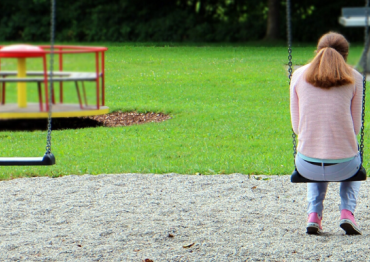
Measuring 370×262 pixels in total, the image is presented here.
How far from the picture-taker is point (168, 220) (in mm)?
5656

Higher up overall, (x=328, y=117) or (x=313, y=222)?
(x=328, y=117)

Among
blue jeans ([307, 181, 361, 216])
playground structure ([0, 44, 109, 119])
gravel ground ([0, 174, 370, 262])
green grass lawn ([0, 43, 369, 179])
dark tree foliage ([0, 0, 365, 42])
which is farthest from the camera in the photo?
dark tree foliage ([0, 0, 365, 42])

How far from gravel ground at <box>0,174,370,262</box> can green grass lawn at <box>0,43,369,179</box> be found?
0.75 metres

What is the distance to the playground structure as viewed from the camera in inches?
119

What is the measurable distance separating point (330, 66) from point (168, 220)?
2.08 metres

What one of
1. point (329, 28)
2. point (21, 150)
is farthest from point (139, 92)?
point (329, 28)

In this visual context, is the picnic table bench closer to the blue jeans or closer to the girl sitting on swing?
the girl sitting on swing

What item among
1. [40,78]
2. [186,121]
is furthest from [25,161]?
[186,121]

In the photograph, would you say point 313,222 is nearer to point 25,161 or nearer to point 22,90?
point 25,161

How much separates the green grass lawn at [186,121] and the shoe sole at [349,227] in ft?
4.51

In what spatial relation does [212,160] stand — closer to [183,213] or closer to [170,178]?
[170,178]

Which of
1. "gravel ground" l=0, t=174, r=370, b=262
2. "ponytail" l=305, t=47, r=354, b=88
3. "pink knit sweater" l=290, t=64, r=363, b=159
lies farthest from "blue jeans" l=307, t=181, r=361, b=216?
"ponytail" l=305, t=47, r=354, b=88

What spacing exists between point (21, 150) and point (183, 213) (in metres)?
3.85

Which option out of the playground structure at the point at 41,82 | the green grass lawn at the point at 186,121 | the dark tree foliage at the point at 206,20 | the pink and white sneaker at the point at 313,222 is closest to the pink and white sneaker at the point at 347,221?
the pink and white sneaker at the point at 313,222
